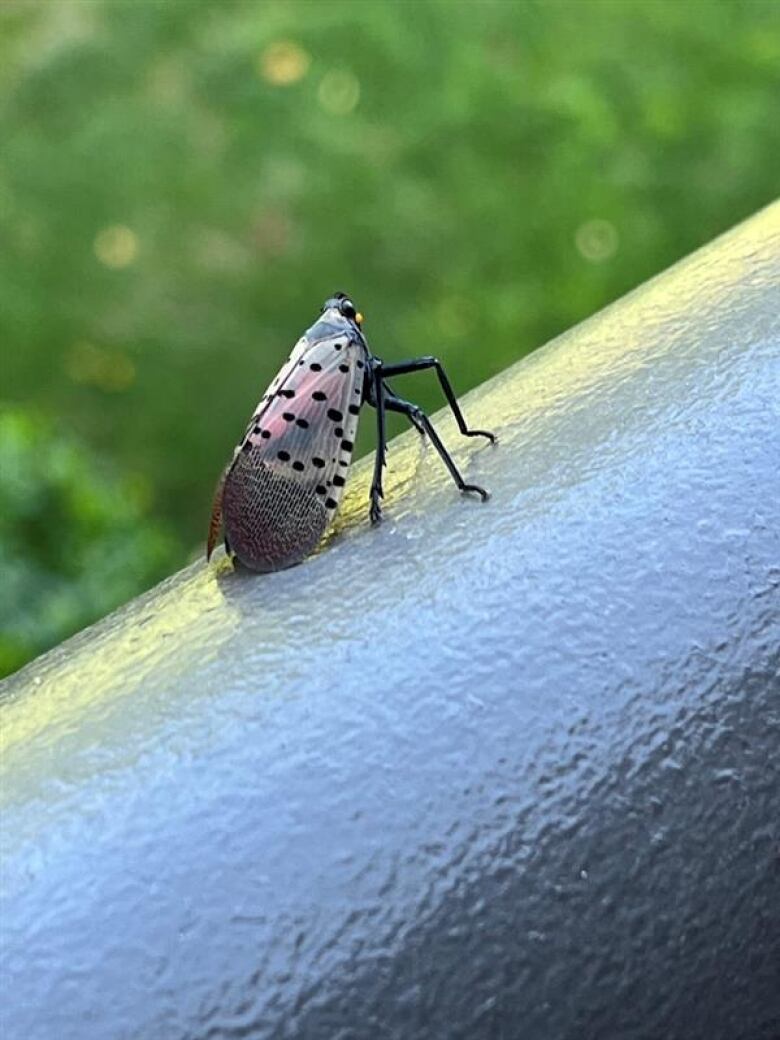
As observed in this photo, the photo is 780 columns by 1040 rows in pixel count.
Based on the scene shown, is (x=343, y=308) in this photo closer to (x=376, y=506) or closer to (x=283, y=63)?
(x=376, y=506)

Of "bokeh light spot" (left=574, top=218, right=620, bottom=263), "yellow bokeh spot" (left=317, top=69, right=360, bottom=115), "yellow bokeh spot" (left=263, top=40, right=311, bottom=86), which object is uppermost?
"yellow bokeh spot" (left=263, top=40, right=311, bottom=86)

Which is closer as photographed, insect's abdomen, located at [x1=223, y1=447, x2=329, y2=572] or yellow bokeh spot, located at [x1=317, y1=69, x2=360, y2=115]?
insect's abdomen, located at [x1=223, y1=447, x2=329, y2=572]

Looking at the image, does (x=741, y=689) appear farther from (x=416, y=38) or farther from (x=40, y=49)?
(x=40, y=49)

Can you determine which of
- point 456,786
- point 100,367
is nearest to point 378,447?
point 456,786

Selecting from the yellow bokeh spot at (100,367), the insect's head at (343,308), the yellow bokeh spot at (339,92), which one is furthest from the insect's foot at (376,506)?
the yellow bokeh spot at (339,92)

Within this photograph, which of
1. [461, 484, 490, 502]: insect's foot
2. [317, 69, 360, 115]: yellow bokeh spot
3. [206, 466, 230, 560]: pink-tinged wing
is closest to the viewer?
[461, 484, 490, 502]: insect's foot

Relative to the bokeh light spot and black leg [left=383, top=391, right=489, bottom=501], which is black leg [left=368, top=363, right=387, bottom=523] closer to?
black leg [left=383, top=391, right=489, bottom=501]

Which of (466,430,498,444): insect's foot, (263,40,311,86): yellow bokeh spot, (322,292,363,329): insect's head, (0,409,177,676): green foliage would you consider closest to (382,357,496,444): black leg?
(466,430,498,444): insect's foot
